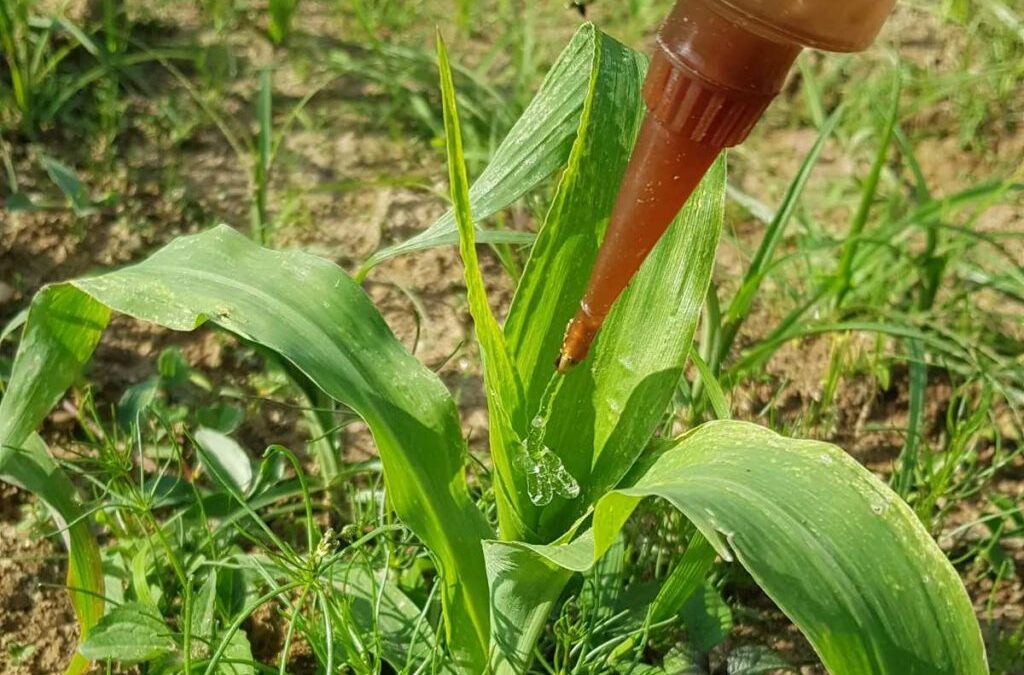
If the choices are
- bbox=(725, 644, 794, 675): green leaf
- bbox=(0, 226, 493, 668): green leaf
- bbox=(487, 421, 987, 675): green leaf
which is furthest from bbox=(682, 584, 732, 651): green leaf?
bbox=(487, 421, 987, 675): green leaf

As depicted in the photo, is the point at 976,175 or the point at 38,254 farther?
the point at 976,175

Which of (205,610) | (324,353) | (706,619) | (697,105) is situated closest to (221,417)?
(205,610)

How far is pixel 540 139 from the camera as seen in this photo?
37.5 inches

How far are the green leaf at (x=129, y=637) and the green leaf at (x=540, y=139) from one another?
434mm

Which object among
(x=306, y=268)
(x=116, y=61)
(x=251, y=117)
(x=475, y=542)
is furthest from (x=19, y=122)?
(x=475, y=542)

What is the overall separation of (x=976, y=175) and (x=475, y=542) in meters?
1.34

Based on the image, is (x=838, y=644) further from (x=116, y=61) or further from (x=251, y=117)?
(x=116, y=61)

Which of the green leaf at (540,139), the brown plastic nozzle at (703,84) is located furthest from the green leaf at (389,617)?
the brown plastic nozzle at (703,84)

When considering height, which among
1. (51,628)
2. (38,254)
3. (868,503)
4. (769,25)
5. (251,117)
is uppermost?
(769,25)

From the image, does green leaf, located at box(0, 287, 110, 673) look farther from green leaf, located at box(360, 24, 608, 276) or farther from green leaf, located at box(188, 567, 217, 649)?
green leaf, located at box(360, 24, 608, 276)

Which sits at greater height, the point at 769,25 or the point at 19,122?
the point at 769,25

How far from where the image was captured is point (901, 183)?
5.80 ft

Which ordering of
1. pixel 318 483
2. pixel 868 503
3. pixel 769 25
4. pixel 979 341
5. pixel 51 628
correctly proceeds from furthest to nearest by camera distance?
pixel 979 341 → pixel 318 483 → pixel 51 628 → pixel 868 503 → pixel 769 25

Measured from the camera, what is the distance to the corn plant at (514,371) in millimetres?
784
